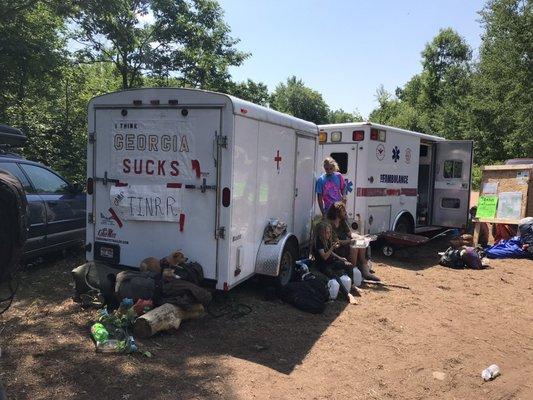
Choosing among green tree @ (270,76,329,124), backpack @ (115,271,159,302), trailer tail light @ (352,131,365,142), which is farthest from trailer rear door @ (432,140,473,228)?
green tree @ (270,76,329,124)

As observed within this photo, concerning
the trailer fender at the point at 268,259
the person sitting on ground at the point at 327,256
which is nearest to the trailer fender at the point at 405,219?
the person sitting on ground at the point at 327,256

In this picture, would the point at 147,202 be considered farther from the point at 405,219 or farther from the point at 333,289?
the point at 405,219

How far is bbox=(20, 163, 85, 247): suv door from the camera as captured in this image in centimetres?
676

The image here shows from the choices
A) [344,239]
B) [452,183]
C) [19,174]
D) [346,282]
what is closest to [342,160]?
[344,239]

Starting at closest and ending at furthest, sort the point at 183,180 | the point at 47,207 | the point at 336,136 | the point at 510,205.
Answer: the point at 183,180 < the point at 47,207 < the point at 336,136 < the point at 510,205

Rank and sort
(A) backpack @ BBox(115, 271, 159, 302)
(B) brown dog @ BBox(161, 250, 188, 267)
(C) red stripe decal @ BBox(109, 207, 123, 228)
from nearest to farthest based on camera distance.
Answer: (A) backpack @ BBox(115, 271, 159, 302)
(B) brown dog @ BBox(161, 250, 188, 267)
(C) red stripe decal @ BBox(109, 207, 123, 228)

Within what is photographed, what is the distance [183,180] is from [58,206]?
2.79m

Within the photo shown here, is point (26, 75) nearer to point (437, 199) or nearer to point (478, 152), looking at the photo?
point (437, 199)

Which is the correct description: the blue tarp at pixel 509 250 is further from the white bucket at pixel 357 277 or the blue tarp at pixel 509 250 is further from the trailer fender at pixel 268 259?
the trailer fender at pixel 268 259

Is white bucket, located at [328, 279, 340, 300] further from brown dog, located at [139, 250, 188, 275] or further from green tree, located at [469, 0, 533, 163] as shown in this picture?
green tree, located at [469, 0, 533, 163]

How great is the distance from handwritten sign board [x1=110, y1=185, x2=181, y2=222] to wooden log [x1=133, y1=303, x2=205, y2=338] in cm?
104

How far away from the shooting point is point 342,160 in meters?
9.05

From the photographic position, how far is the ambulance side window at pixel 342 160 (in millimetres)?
8992

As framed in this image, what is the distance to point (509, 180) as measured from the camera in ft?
36.3
